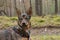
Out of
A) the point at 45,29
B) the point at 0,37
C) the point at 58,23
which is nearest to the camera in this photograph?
the point at 0,37

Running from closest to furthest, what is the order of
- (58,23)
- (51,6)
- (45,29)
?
(45,29), (58,23), (51,6)

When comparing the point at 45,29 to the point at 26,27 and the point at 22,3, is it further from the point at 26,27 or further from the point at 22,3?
the point at 22,3

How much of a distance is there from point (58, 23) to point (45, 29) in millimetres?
1590

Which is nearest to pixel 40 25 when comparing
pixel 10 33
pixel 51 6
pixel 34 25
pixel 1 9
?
pixel 34 25

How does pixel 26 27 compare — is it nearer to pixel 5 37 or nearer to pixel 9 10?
pixel 5 37

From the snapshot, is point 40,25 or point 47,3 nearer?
point 40,25

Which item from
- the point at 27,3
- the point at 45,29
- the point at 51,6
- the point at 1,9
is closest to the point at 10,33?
the point at 45,29

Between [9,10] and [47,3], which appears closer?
[9,10]

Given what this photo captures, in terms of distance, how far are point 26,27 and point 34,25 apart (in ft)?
22.5

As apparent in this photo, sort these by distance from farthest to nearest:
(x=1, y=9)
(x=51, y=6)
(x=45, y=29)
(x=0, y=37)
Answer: (x=51, y=6) < (x=1, y=9) < (x=45, y=29) < (x=0, y=37)

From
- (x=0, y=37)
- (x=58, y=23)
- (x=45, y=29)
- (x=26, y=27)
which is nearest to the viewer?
(x=0, y=37)

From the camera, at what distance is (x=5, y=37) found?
22.8ft

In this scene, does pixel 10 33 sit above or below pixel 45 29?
above

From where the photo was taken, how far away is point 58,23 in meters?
16.0
